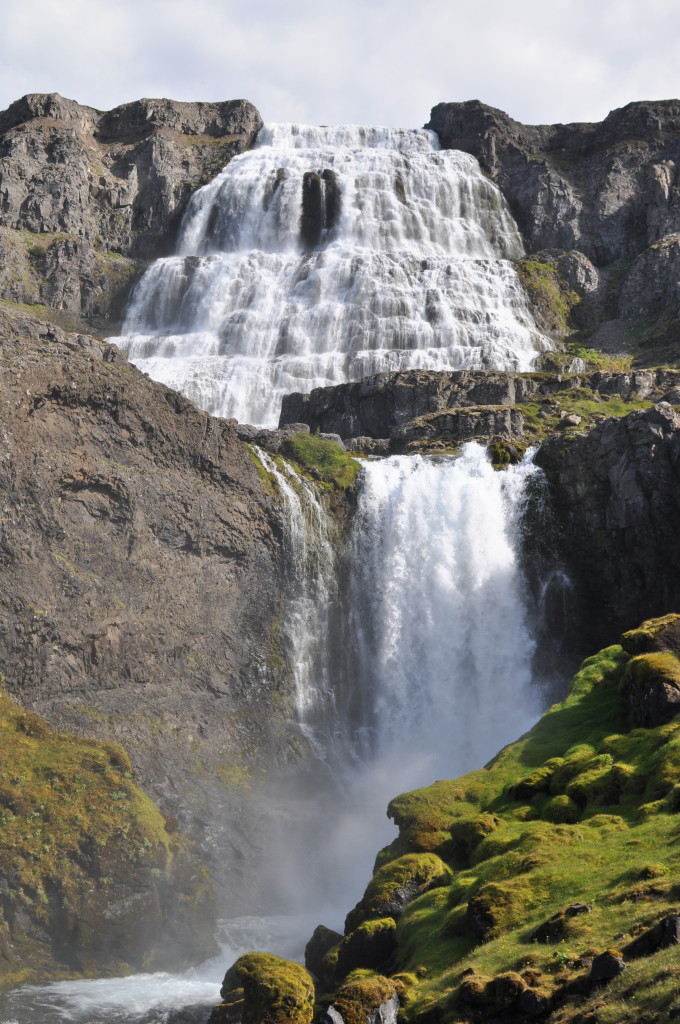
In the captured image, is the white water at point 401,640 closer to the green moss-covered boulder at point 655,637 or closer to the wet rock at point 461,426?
the wet rock at point 461,426

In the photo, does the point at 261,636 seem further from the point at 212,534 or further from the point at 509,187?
the point at 509,187

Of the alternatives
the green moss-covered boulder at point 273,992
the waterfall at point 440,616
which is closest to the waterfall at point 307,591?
the waterfall at point 440,616

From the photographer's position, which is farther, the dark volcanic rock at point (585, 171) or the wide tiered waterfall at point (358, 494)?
the dark volcanic rock at point (585, 171)

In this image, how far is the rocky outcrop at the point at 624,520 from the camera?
159 ft

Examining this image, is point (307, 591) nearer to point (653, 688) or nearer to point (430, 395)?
point (430, 395)

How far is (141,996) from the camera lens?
94.2 ft

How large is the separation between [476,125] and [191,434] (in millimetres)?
75119

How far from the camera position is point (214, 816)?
127 feet

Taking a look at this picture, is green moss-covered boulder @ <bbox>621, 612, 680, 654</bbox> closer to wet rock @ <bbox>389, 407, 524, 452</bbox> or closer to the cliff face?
wet rock @ <bbox>389, 407, 524, 452</bbox>

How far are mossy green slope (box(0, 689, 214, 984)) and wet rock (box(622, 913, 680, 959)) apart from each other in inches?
879

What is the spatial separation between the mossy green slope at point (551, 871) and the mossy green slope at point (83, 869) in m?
10.2

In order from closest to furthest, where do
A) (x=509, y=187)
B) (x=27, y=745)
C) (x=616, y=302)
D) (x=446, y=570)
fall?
(x=27, y=745), (x=446, y=570), (x=616, y=302), (x=509, y=187)

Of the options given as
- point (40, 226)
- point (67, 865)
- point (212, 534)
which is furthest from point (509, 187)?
point (67, 865)

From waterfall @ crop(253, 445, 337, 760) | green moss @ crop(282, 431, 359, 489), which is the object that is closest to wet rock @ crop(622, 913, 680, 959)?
waterfall @ crop(253, 445, 337, 760)
